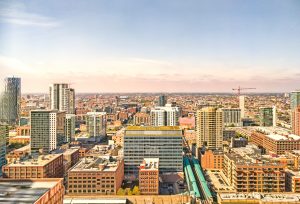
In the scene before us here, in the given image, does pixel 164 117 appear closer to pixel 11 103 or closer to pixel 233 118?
pixel 233 118

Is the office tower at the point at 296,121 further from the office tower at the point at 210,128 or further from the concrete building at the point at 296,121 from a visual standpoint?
the office tower at the point at 210,128

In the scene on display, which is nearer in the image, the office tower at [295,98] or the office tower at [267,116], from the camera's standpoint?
the office tower at [295,98]

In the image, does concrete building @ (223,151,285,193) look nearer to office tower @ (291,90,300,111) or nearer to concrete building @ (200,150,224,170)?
concrete building @ (200,150,224,170)

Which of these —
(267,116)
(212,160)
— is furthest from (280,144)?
(267,116)

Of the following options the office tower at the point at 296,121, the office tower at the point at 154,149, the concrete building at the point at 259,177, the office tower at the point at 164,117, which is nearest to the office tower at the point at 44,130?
the office tower at the point at 154,149

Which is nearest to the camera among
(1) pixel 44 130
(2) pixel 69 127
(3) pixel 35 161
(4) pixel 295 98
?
(3) pixel 35 161

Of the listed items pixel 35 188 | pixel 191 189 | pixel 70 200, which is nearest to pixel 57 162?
pixel 70 200
